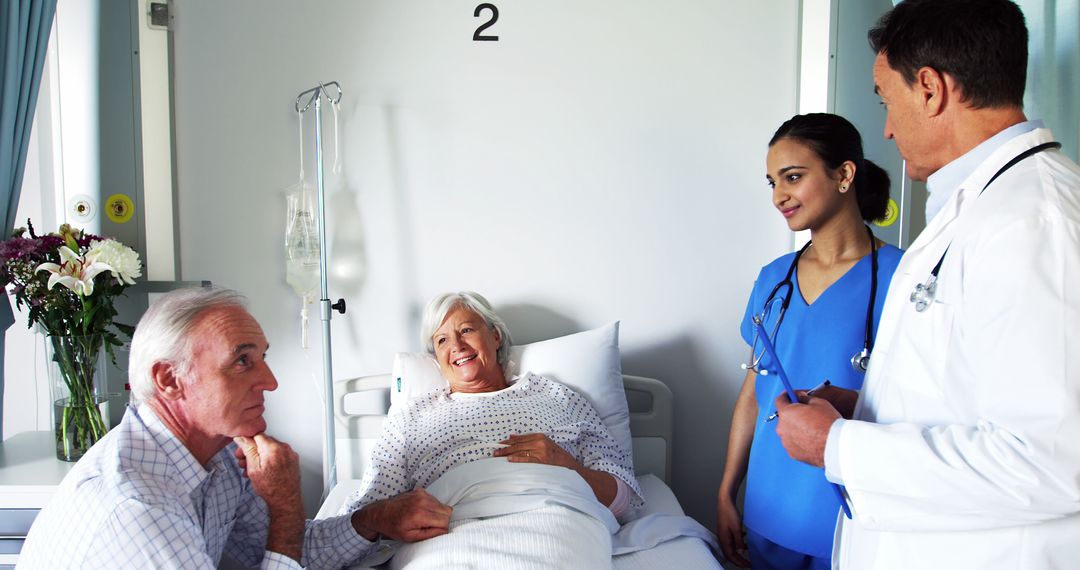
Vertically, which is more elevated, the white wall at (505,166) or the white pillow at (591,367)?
the white wall at (505,166)

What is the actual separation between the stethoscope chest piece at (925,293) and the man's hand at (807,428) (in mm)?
197

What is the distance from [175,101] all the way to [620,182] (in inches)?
58.8

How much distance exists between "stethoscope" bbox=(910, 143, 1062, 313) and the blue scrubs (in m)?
0.60

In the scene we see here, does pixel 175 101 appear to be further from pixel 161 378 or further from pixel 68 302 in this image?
pixel 161 378

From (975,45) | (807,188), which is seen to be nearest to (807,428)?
(975,45)

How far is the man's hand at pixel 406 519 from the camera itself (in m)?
1.55

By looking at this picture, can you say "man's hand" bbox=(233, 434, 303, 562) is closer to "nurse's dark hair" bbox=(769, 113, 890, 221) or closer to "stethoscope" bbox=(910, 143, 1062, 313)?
"stethoscope" bbox=(910, 143, 1062, 313)

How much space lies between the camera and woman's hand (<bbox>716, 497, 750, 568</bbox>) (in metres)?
1.94

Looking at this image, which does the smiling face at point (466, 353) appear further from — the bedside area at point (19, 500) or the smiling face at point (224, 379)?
→ the bedside area at point (19, 500)

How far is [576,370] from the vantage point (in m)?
2.30

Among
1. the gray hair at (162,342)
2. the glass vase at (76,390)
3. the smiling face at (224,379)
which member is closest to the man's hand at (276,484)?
the smiling face at (224,379)

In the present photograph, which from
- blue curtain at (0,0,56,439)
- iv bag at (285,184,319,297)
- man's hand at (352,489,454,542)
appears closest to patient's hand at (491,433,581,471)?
man's hand at (352,489,454,542)

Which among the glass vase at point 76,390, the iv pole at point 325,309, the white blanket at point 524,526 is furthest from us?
the iv pole at point 325,309

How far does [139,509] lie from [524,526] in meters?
0.74
